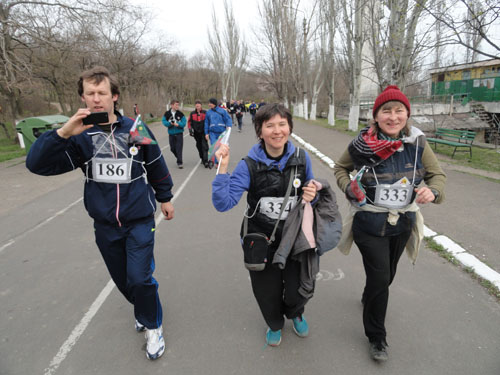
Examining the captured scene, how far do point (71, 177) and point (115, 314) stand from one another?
7435mm

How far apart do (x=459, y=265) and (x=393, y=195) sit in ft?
6.97

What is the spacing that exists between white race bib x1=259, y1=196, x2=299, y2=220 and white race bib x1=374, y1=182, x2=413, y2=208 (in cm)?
62

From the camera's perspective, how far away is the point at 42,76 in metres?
18.0

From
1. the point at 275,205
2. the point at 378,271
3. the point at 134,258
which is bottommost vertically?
the point at 378,271

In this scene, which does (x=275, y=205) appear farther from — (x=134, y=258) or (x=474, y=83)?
(x=474, y=83)

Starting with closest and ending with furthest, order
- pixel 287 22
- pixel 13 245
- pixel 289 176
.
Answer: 1. pixel 289 176
2. pixel 13 245
3. pixel 287 22

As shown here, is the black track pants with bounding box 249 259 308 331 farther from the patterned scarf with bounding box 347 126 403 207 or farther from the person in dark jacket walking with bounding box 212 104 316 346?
the patterned scarf with bounding box 347 126 403 207

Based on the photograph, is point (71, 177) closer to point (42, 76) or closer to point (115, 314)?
point (115, 314)

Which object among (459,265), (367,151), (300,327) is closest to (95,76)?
(367,151)

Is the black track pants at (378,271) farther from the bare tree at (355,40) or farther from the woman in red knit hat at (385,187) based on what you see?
the bare tree at (355,40)

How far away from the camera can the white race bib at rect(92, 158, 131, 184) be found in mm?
2275

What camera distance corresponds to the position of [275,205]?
2.28m

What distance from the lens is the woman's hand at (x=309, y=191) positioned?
2115 mm

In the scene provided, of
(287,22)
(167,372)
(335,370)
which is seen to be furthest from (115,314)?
(287,22)
